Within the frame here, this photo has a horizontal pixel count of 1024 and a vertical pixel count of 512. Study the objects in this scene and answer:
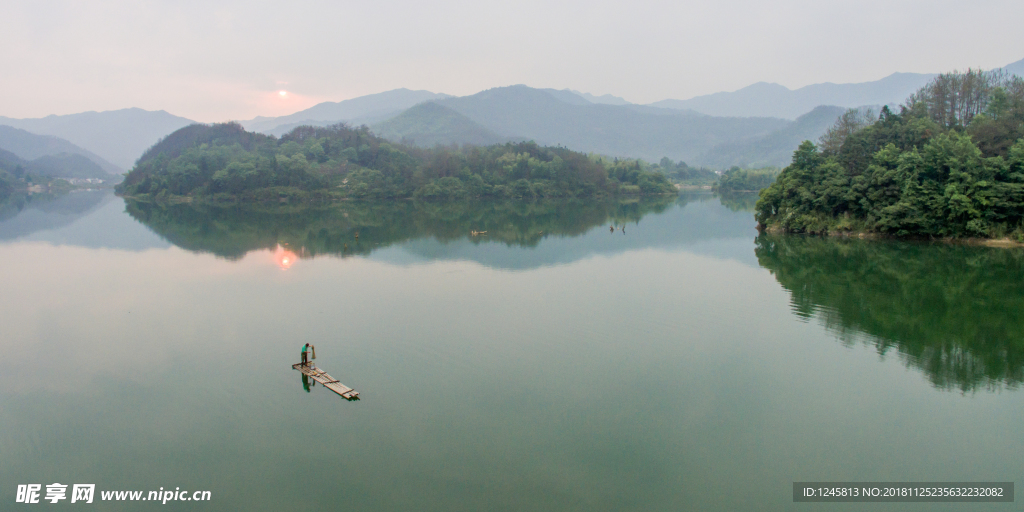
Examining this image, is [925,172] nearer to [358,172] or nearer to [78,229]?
[78,229]

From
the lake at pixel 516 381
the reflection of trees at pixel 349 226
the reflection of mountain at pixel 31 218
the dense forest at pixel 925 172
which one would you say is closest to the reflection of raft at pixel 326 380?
the lake at pixel 516 381

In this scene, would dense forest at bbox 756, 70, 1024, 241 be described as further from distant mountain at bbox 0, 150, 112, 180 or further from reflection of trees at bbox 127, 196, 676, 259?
distant mountain at bbox 0, 150, 112, 180

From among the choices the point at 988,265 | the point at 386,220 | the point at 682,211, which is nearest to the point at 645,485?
the point at 988,265

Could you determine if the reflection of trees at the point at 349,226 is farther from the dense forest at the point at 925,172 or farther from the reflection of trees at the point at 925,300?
the reflection of trees at the point at 925,300

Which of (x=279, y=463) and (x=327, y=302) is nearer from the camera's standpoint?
(x=279, y=463)

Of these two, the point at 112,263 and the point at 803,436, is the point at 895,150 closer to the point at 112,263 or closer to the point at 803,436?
the point at 803,436

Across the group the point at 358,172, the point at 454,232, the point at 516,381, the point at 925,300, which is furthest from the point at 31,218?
the point at 925,300
